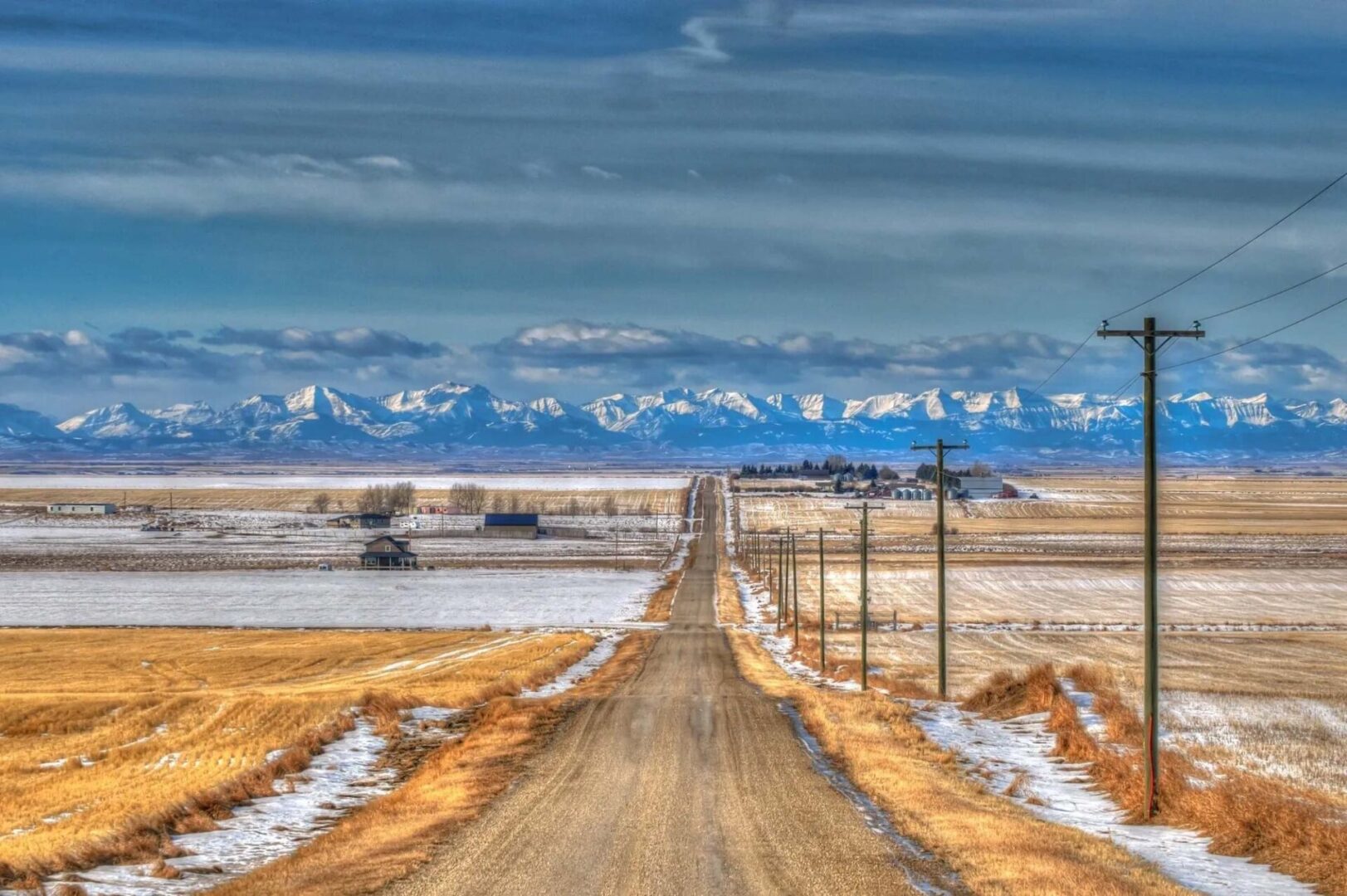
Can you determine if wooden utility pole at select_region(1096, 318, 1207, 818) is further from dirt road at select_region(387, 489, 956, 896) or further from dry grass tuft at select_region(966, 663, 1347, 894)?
dirt road at select_region(387, 489, 956, 896)

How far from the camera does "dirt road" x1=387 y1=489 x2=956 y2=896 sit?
587 inches

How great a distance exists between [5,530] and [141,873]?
18691 cm

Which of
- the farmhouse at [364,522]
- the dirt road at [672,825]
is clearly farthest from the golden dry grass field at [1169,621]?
the farmhouse at [364,522]

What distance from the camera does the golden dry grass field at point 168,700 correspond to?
21594 millimetres

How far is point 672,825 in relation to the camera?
18.2 m

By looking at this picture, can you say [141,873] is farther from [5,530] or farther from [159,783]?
[5,530]

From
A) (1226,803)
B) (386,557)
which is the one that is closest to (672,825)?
(1226,803)

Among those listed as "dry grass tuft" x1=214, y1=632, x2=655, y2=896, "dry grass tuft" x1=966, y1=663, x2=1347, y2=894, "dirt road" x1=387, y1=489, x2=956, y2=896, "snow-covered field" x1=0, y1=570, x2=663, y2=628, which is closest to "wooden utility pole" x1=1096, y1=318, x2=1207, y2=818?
"dry grass tuft" x1=966, y1=663, x2=1347, y2=894

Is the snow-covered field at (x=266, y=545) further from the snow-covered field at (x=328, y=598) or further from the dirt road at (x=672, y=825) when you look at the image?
the dirt road at (x=672, y=825)

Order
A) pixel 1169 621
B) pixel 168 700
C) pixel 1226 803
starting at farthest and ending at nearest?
1. pixel 1169 621
2. pixel 168 700
3. pixel 1226 803

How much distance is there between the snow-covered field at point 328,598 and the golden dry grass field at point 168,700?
8.05 metres

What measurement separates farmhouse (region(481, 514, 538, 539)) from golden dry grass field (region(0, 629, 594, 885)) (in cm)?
9799

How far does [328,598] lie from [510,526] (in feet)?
259

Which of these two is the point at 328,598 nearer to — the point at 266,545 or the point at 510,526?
the point at 266,545
